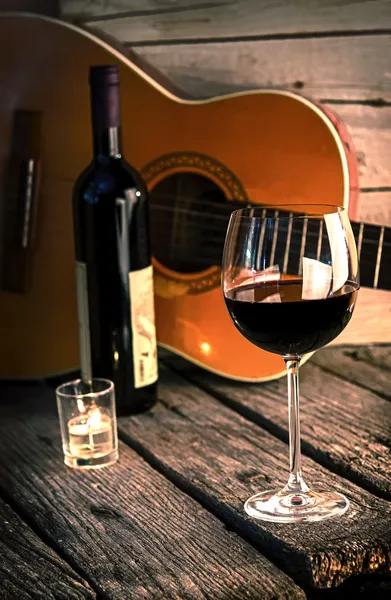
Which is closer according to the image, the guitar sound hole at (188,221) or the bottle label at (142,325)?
the bottle label at (142,325)

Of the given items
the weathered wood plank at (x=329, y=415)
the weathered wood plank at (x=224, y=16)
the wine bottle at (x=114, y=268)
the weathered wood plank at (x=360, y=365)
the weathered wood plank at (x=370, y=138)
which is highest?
the weathered wood plank at (x=224, y=16)

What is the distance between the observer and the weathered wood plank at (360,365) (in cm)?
133

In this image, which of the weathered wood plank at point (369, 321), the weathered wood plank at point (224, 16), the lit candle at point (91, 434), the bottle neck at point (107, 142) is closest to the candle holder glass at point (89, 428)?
the lit candle at point (91, 434)

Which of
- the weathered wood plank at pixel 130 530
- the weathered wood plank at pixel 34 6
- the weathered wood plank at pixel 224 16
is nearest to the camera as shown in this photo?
the weathered wood plank at pixel 130 530

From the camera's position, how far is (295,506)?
935mm

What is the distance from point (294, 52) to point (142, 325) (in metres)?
0.55

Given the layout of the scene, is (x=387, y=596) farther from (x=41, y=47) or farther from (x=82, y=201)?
(x=41, y=47)

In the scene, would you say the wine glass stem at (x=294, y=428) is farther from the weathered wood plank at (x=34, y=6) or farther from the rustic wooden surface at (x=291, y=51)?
the weathered wood plank at (x=34, y=6)

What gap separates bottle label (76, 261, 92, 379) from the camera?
48.5 inches

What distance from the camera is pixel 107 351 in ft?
4.05

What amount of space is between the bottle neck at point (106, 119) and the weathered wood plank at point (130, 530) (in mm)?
386

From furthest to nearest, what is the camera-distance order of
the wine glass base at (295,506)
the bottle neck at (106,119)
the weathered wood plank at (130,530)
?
1. the bottle neck at (106,119)
2. the wine glass base at (295,506)
3. the weathered wood plank at (130,530)

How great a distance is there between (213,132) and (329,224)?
0.52 m

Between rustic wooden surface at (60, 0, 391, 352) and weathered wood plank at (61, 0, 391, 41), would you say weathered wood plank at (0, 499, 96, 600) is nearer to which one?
rustic wooden surface at (60, 0, 391, 352)
